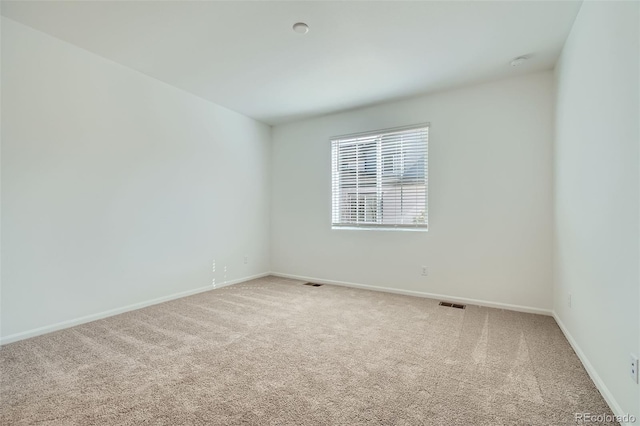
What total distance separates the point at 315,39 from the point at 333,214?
2528 mm

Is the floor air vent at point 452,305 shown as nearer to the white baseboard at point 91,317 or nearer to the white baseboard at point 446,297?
the white baseboard at point 446,297

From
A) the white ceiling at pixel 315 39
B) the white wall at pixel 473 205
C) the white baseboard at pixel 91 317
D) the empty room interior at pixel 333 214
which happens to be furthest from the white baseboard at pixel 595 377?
the white baseboard at pixel 91 317

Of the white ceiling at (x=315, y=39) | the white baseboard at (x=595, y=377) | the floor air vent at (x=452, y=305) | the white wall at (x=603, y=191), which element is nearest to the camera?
the white wall at (x=603, y=191)

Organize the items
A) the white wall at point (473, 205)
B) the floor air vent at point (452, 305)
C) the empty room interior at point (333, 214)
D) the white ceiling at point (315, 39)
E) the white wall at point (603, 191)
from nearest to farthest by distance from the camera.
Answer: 1. the white wall at point (603, 191)
2. the empty room interior at point (333, 214)
3. the white ceiling at point (315, 39)
4. the white wall at point (473, 205)
5. the floor air vent at point (452, 305)

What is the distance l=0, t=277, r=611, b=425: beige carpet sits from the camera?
1.55m

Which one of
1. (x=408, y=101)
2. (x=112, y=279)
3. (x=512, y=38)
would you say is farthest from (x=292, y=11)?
(x=112, y=279)

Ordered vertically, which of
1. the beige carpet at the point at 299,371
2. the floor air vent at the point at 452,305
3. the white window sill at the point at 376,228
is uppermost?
the white window sill at the point at 376,228

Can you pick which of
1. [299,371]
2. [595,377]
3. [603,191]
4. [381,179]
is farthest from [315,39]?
[595,377]

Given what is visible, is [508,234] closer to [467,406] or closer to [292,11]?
[467,406]

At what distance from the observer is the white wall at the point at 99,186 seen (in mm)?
2471

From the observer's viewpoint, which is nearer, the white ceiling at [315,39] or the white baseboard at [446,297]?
the white ceiling at [315,39]

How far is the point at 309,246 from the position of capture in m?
4.77

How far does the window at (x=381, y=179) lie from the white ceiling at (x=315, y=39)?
709 mm

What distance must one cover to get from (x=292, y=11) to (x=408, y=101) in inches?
85.9
